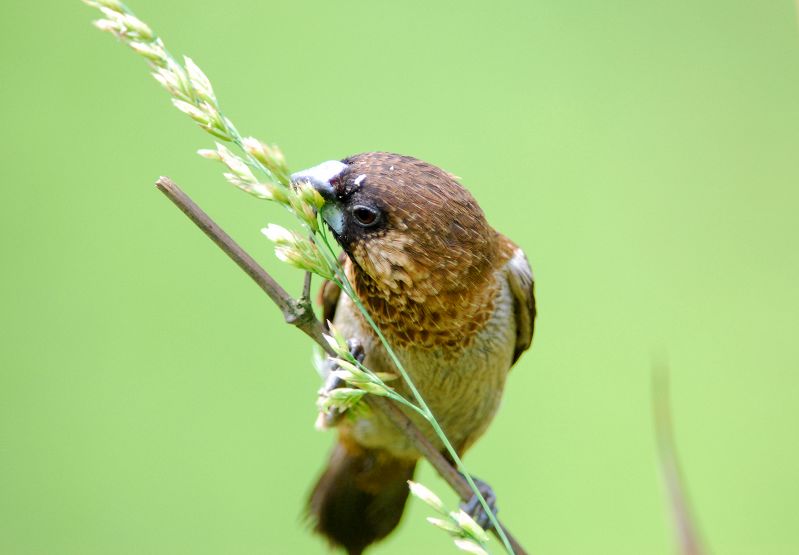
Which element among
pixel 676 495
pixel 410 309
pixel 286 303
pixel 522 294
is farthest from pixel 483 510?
pixel 676 495

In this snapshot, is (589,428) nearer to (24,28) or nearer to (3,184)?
(3,184)

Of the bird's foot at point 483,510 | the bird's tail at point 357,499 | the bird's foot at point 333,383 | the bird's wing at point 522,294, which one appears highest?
the bird's wing at point 522,294

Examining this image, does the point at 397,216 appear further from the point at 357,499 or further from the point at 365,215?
the point at 357,499

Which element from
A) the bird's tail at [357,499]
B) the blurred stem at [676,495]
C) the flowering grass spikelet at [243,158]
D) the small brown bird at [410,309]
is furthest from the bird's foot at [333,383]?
the blurred stem at [676,495]

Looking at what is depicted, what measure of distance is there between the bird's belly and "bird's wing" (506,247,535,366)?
2 cm

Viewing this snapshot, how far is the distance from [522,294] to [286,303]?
0.80 m

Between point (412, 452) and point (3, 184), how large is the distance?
209 centimetres

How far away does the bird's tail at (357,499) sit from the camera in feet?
7.97

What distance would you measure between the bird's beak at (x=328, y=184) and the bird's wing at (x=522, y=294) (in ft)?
1.64

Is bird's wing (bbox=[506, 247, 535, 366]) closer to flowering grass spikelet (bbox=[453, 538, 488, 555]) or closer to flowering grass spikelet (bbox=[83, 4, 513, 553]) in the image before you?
flowering grass spikelet (bbox=[83, 4, 513, 553])

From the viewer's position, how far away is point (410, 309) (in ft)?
5.90

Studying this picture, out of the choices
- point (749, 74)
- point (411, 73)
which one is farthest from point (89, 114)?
point (749, 74)

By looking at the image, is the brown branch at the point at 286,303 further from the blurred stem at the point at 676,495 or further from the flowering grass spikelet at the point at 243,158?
the blurred stem at the point at 676,495

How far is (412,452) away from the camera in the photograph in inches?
88.7
